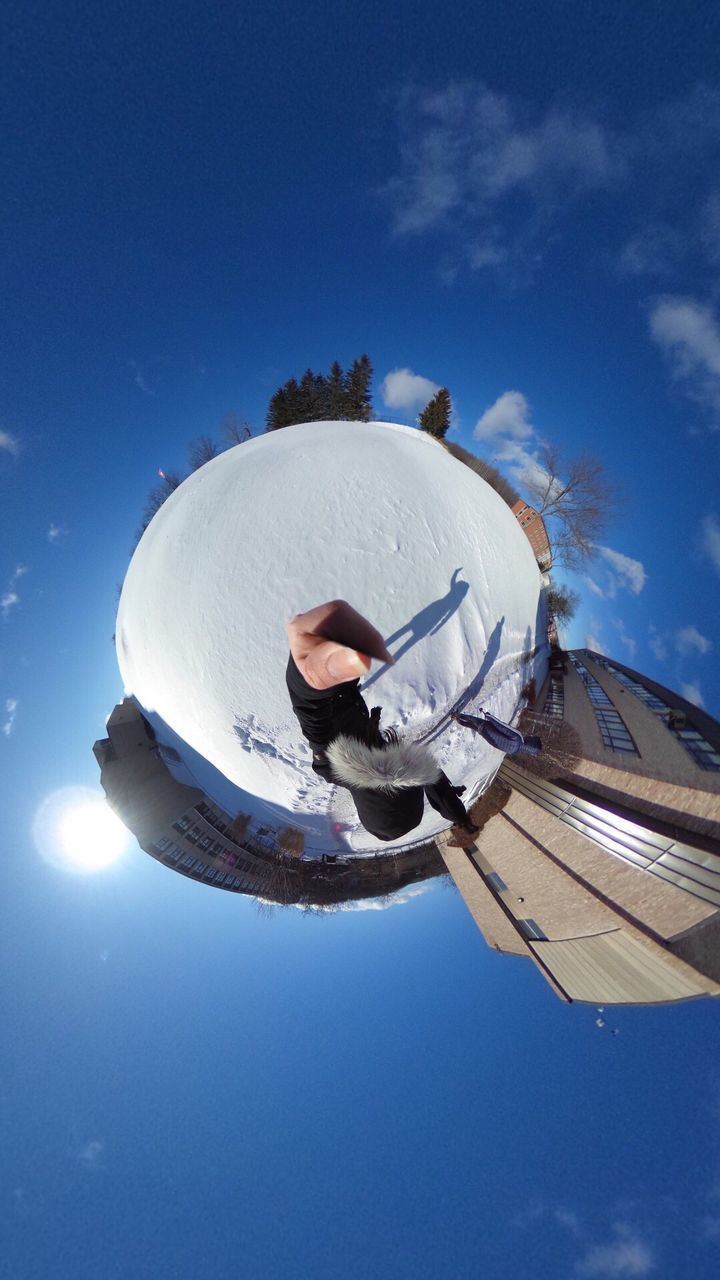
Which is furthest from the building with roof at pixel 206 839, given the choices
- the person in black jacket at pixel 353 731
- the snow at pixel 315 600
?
the person in black jacket at pixel 353 731

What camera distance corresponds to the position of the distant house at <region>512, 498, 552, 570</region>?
487 cm

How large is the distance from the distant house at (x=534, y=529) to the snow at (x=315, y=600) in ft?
5.43

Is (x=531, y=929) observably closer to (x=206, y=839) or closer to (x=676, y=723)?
(x=676, y=723)

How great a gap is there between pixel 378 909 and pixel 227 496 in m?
6.62

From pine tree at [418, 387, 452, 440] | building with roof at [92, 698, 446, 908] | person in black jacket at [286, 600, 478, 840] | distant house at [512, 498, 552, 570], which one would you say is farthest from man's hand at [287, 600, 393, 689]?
pine tree at [418, 387, 452, 440]

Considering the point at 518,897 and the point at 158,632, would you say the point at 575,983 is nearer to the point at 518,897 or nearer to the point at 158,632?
the point at 518,897

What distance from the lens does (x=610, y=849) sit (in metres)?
3.52

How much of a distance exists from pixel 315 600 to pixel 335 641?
3.45ft

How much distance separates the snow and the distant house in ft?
5.43

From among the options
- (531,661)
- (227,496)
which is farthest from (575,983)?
(227,496)

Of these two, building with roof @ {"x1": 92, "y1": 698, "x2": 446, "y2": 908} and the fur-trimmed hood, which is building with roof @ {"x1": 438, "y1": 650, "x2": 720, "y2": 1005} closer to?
Result: building with roof @ {"x1": 92, "y1": 698, "x2": 446, "y2": 908}

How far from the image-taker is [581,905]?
3.81 m

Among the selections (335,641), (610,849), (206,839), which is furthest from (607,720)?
(206,839)

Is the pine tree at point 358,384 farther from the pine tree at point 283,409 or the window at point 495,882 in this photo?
the window at point 495,882
